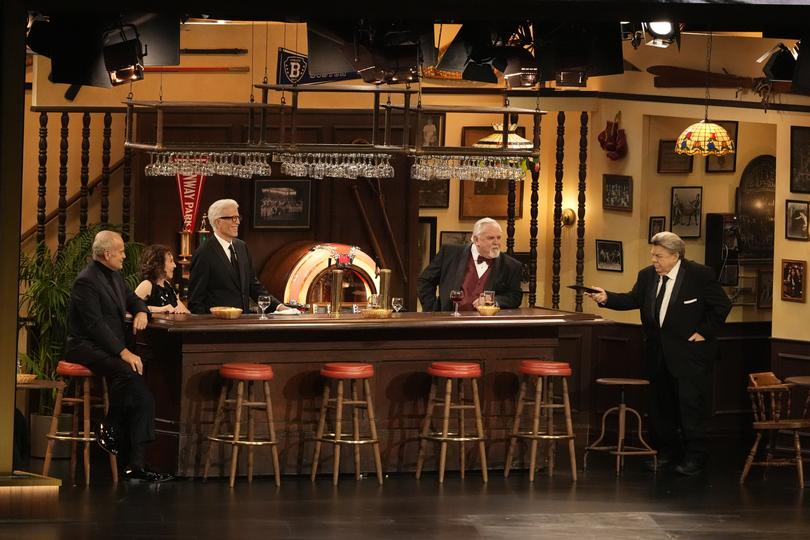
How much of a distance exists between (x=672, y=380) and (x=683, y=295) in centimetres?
59

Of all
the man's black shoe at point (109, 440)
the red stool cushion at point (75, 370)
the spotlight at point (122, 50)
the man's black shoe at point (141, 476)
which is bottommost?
the man's black shoe at point (141, 476)

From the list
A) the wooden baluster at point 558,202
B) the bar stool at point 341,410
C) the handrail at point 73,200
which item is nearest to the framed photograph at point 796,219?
the wooden baluster at point 558,202

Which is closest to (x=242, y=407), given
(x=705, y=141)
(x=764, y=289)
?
(x=705, y=141)

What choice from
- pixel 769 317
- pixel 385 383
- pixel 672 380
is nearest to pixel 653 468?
pixel 672 380

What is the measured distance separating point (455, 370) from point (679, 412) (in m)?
1.74

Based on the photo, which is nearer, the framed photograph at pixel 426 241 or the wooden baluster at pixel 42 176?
the wooden baluster at pixel 42 176

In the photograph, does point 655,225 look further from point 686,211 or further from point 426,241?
point 426,241

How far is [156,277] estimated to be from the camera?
9547mm

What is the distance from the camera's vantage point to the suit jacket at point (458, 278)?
10.3m

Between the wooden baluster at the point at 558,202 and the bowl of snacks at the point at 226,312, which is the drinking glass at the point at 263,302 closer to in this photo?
the bowl of snacks at the point at 226,312

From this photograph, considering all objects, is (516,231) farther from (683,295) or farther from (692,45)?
(683,295)

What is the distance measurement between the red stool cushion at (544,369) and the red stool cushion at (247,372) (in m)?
1.70

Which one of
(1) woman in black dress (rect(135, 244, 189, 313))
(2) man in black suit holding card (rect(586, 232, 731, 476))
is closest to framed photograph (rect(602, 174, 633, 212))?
(2) man in black suit holding card (rect(586, 232, 731, 476))

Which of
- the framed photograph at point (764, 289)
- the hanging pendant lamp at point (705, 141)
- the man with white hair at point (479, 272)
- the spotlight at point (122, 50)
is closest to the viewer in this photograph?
the spotlight at point (122, 50)
